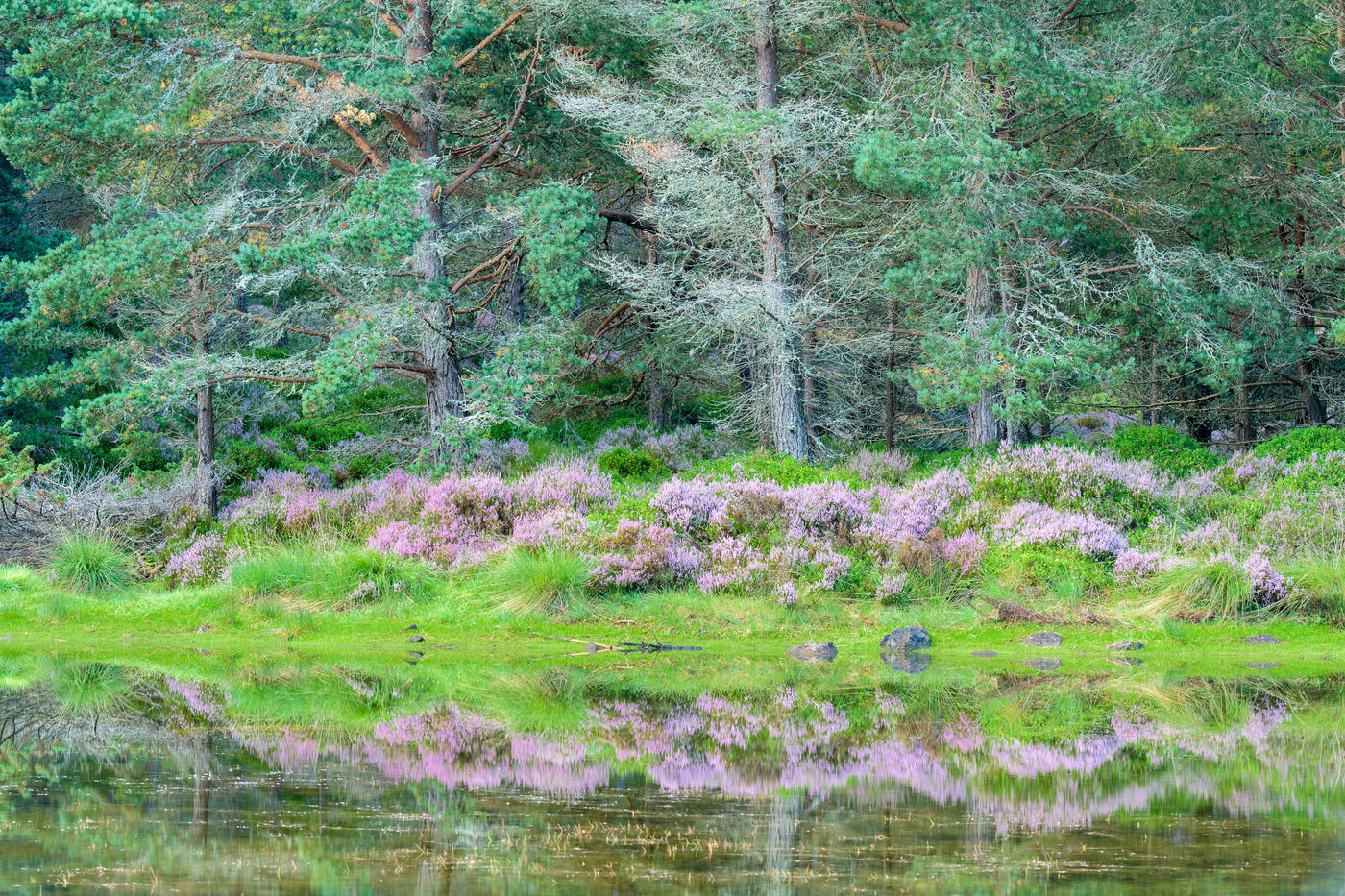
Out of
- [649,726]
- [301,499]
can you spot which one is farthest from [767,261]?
[649,726]

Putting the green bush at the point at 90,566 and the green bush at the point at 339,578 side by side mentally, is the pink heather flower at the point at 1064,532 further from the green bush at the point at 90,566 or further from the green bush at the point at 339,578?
the green bush at the point at 90,566

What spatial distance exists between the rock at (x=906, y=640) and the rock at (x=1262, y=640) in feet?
9.51

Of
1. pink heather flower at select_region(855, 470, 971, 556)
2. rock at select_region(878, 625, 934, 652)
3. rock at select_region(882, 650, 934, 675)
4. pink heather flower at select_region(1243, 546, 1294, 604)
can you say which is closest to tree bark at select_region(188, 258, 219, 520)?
pink heather flower at select_region(855, 470, 971, 556)

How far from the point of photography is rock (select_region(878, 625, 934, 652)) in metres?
13.2

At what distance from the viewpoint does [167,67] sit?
19656 mm

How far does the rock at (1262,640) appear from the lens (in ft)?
42.9

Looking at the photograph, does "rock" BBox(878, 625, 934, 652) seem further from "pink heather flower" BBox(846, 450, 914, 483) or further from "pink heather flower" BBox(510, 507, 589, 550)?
"pink heather flower" BBox(846, 450, 914, 483)

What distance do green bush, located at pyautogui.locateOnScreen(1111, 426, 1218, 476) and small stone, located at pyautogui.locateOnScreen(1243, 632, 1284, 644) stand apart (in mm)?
5062

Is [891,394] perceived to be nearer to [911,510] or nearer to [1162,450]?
[1162,450]

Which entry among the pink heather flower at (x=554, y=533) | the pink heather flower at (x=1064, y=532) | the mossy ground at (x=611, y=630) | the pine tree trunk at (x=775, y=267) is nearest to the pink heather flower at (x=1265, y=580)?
the mossy ground at (x=611, y=630)

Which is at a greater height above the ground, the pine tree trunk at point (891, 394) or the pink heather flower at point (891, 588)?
the pine tree trunk at point (891, 394)

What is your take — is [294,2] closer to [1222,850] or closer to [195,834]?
[195,834]

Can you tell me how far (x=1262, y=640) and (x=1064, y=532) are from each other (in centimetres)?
238

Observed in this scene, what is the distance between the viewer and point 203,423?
65.8 feet
